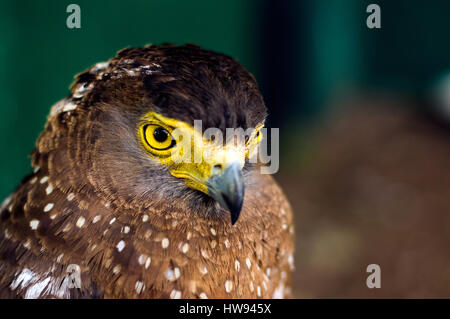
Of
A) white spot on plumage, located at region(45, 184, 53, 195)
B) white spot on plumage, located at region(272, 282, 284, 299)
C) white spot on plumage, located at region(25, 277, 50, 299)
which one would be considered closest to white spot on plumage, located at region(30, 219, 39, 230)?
white spot on plumage, located at region(45, 184, 53, 195)

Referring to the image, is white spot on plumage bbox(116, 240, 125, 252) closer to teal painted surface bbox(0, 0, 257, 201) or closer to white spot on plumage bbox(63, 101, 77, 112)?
white spot on plumage bbox(63, 101, 77, 112)

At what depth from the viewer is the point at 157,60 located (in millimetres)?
2086

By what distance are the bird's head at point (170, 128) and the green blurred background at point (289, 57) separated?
9.03 feet

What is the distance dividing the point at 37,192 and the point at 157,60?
2.72 feet

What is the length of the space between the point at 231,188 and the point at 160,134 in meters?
0.39

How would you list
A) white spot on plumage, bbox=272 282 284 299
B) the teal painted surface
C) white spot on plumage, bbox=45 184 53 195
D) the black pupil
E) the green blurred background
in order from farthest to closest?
the green blurred background < the teal painted surface < white spot on plumage, bbox=272 282 284 299 < white spot on plumage, bbox=45 184 53 195 < the black pupil

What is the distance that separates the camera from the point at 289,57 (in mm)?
7457

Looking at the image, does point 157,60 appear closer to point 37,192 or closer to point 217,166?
point 217,166

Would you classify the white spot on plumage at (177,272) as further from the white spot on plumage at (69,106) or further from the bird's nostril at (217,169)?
the white spot on plumage at (69,106)

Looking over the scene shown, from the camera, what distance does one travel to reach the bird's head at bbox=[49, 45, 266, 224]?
77.1 inches

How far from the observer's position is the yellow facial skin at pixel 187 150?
197cm

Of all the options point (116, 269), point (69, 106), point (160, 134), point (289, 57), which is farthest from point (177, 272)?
point (289, 57)

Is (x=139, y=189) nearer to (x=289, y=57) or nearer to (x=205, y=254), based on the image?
(x=205, y=254)

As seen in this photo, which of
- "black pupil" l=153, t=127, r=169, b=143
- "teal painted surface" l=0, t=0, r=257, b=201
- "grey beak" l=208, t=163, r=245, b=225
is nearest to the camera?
"grey beak" l=208, t=163, r=245, b=225
